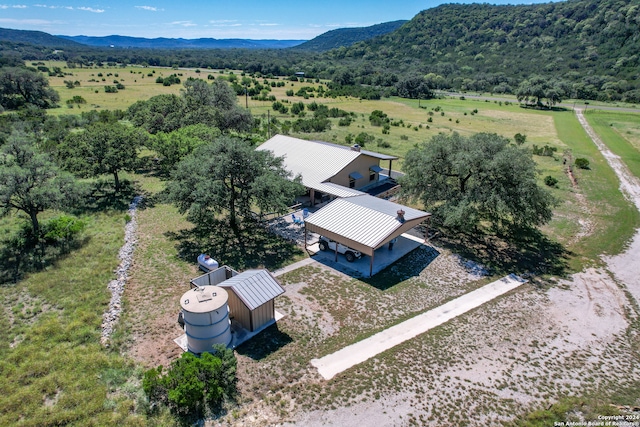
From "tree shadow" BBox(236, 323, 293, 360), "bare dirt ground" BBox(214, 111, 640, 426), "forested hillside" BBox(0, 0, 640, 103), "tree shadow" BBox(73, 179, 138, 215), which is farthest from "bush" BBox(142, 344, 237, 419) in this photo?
"forested hillside" BBox(0, 0, 640, 103)

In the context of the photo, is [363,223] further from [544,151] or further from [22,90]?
[22,90]

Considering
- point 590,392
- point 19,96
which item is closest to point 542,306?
point 590,392

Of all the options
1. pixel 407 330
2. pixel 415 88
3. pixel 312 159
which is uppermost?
pixel 415 88

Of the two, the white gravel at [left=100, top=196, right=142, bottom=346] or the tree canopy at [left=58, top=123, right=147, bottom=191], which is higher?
the tree canopy at [left=58, top=123, right=147, bottom=191]

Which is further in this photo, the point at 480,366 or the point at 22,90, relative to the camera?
the point at 22,90

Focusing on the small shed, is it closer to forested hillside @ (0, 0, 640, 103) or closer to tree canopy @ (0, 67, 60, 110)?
tree canopy @ (0, 67, 60, 110)

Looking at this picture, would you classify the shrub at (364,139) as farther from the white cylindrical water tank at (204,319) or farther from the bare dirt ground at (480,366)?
the white cylindrical water tank at (204,319)

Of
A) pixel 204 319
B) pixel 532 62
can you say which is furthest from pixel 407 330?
pixel 532 62
